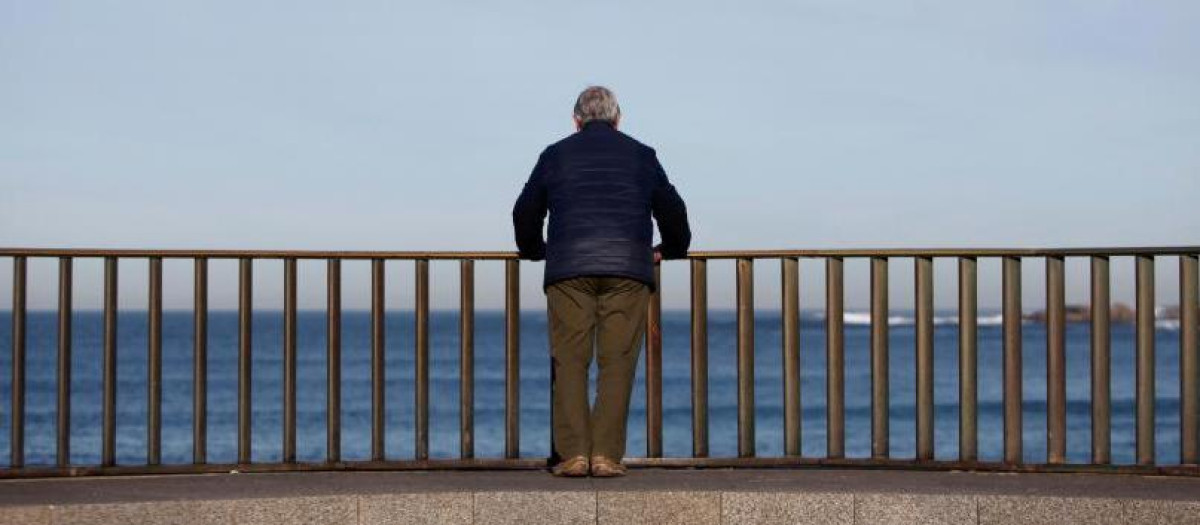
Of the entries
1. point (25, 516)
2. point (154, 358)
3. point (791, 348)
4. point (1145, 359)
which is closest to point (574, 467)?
point (791, 348)

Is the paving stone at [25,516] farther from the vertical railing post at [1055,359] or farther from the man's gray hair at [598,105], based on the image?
the vertical railing post at [1055,359]

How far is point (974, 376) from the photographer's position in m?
7.23

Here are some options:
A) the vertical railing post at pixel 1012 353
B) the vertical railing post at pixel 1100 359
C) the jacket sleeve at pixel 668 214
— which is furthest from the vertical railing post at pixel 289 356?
the vertical railing post at pixel 1100 359

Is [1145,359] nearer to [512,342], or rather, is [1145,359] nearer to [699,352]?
[699,352]

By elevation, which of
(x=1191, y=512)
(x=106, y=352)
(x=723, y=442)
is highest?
(x=106, y=352)

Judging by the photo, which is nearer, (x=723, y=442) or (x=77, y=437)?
(x=77, y=437)

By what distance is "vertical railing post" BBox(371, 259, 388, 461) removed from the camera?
721 cm

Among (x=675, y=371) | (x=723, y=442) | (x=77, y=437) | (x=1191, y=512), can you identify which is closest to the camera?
(x=1191, y=512)

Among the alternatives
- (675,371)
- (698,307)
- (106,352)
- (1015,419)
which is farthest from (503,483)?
(675,371)

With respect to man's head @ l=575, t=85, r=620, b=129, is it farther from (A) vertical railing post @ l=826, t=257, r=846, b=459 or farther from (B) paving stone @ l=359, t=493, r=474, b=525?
(B) paving stone @ l=359, t=493, r=474, b=525

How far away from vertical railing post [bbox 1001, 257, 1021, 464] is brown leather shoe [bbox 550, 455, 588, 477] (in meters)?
1.76

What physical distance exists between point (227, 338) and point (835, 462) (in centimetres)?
10307

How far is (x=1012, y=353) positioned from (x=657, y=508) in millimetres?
1931

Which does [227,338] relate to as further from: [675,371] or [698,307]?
[698,307]
